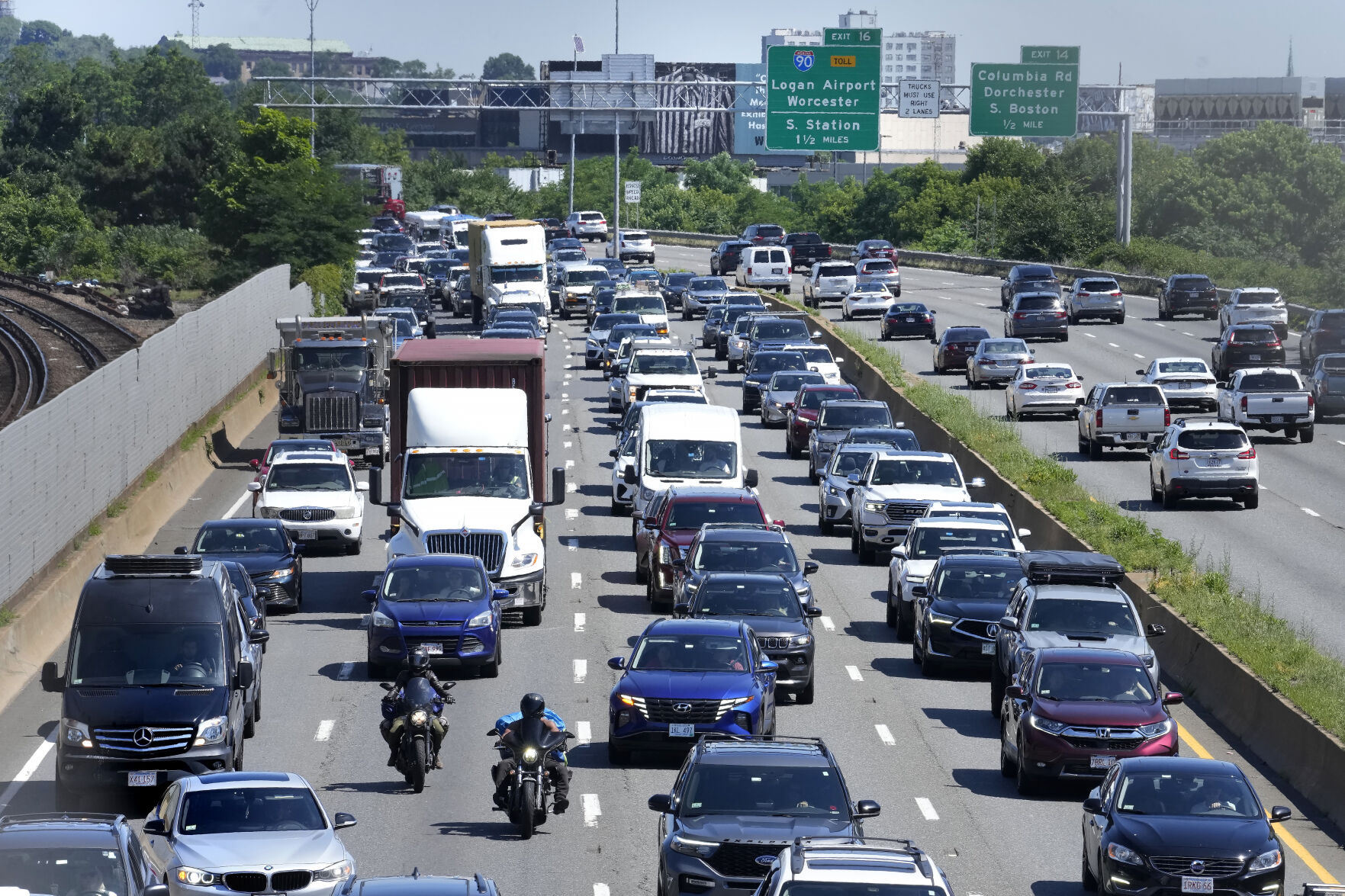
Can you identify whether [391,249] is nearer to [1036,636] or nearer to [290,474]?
[290,474]

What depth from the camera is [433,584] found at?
26.7m

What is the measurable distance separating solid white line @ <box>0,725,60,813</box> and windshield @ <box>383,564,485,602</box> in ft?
15.2

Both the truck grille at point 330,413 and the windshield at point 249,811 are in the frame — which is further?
the truck grille at point 330,413

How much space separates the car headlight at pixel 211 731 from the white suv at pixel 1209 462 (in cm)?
2393

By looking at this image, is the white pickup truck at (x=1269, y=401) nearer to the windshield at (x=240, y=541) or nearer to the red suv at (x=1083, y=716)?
the windshield at (x=240, y=541)

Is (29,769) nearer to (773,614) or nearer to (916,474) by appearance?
(773,614)

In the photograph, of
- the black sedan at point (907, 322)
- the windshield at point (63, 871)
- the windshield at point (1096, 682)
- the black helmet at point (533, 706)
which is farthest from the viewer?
the black sedan at point (907, 322)

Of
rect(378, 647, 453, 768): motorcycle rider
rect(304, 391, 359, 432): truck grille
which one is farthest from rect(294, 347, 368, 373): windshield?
rect(378, 647, 453, 768): motorcycle rider

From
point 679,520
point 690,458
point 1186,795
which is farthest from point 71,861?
point 690,458

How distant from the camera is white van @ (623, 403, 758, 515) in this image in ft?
116

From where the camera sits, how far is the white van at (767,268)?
276ft

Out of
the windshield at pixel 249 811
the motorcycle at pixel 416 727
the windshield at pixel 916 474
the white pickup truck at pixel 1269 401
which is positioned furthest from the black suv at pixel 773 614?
the white pickup truck at pixel 1269 401

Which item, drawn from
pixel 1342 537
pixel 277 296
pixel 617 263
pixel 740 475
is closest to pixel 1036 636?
pixel 740 475

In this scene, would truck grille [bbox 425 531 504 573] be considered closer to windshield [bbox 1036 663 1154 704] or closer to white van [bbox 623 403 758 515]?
white van [bbox 623 403 758 515]
